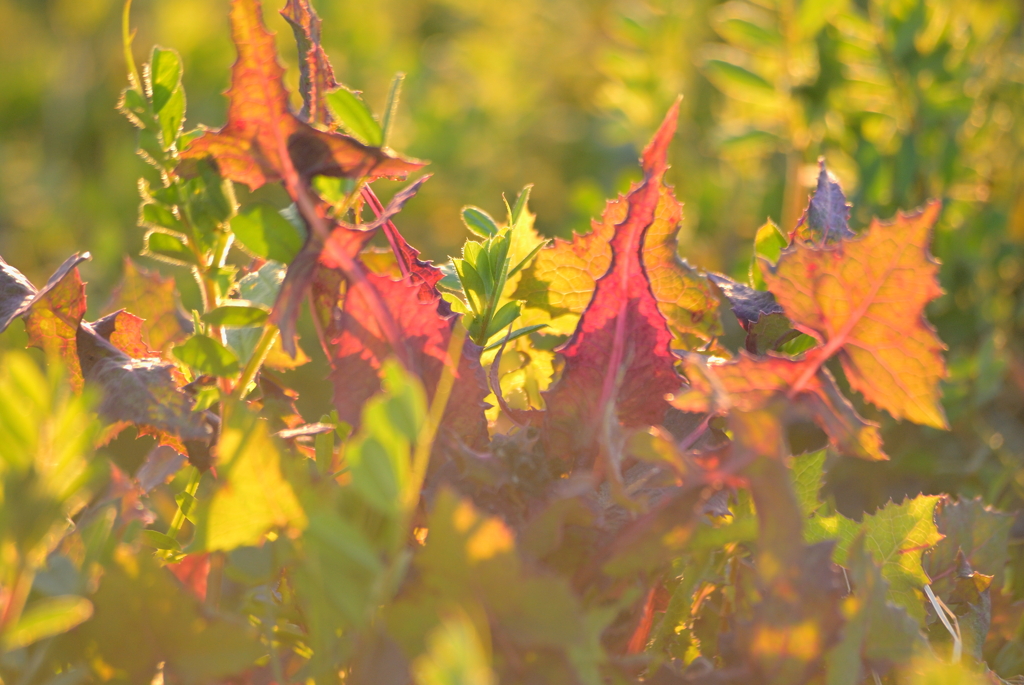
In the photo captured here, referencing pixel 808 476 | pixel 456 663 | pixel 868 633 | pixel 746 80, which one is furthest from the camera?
pixel 746 80

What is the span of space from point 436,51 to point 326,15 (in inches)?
20.1

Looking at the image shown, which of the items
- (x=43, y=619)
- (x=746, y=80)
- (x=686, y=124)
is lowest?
(x=686, y=124)

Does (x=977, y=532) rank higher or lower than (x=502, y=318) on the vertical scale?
lower

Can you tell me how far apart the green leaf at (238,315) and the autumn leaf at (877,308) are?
19 centimetres

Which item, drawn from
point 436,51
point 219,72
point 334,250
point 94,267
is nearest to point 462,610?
point 334,250

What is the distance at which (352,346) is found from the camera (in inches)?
13.4

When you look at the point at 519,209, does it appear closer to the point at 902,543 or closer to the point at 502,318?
the point at 502,318

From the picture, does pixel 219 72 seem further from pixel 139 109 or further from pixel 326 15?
pixel 139 109

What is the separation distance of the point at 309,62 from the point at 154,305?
0.20 m

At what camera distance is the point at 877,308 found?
331 mm

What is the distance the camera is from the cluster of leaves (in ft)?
0.86

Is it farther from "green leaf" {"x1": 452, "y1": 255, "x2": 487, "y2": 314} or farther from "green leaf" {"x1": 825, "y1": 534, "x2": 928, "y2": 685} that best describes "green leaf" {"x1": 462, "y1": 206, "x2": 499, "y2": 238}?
"green leaf" {"x1": 825, "y1": 534, "x2": 928, "y2": 685}

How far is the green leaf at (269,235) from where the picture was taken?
338mm

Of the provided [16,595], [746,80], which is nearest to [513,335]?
[16,595]
